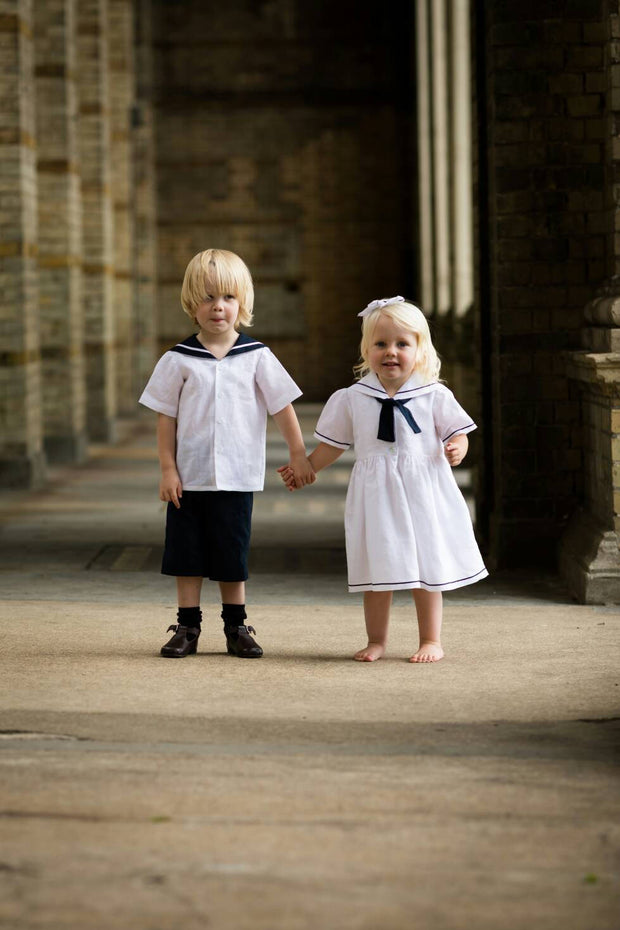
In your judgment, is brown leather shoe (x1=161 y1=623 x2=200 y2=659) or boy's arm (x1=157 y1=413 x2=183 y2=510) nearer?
boy's arm (x1=157 y1=413 x2=183 y2=510)

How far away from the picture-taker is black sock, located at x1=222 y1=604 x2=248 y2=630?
17.7 feet

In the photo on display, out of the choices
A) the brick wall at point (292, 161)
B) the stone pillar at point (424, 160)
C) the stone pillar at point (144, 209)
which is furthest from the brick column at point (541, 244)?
the brick wall at point (292, 161)

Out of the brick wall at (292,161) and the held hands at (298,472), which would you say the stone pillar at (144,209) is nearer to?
the brick wall at (292,161)

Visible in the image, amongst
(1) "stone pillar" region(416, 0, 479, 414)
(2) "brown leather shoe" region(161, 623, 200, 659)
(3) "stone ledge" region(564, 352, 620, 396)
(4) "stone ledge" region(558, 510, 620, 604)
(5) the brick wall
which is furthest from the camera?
(5) the brick wall

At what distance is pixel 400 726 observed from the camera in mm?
4320

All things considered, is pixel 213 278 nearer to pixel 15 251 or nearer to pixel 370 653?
pixel 370 653

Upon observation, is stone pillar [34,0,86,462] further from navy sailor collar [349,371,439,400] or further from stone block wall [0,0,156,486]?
navy sailor collar [349,371,439,400]

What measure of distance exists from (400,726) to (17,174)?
962 centimetres

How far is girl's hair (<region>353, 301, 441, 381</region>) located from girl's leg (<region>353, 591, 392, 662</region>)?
2.56 ft

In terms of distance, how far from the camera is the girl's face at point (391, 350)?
16.6 feet

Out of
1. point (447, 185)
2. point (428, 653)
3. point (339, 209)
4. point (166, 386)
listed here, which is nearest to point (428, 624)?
point (428, 653)

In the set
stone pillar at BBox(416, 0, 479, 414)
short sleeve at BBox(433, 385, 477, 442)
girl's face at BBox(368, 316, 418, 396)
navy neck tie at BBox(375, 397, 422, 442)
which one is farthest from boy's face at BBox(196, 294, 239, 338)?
stone pillar at BBox(416, 0, 479, 414)

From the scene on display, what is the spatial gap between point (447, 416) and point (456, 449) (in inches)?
5.4

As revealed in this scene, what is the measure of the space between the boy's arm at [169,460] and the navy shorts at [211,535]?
7 cm
